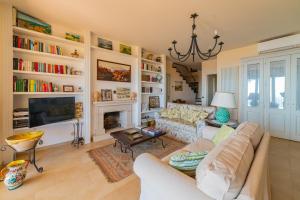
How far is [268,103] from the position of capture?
151 inches

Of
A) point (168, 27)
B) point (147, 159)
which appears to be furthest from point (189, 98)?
point (147, 159)

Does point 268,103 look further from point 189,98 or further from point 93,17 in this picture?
point 93,17

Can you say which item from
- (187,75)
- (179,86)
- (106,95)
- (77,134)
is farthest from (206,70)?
(77,134)

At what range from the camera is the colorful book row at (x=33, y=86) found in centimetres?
255

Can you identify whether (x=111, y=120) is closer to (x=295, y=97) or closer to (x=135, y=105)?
(x=135, y=105)

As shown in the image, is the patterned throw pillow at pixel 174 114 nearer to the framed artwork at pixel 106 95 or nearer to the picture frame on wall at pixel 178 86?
the framed artwork at pixel 106 95

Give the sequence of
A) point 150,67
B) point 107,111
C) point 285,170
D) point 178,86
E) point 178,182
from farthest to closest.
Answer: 1. point 178,86
2. point 150,67
3. point 107,111
4. point 285,170
5. point 178,182

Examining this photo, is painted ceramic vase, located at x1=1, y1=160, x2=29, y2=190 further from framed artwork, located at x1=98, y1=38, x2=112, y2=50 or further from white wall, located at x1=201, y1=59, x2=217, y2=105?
white wall, located at x1=201, y1=59, x2=217, y2=105

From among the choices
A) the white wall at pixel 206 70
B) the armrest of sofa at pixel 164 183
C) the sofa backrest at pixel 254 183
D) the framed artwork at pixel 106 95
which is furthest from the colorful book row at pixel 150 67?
the sofa backrest at pixel 254 183

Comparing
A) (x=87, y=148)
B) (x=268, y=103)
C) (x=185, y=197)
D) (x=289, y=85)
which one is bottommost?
(x=87, y=148)

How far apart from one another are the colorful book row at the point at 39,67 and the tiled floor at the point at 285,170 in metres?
4.19

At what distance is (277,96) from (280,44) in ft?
4.35

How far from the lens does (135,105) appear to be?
462cm

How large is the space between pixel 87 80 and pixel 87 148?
5.28ft
